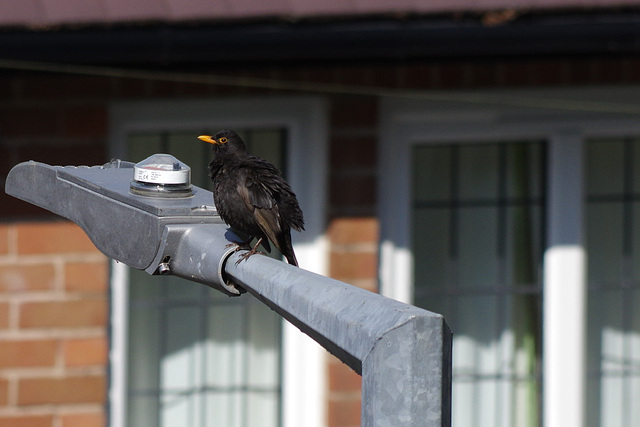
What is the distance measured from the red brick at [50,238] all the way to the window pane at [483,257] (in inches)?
69.3

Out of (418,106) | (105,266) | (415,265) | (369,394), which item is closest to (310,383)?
(415,265)

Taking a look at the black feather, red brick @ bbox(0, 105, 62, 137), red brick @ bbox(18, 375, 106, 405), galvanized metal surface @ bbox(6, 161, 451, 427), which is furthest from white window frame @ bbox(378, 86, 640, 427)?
galvanized metal surface @ bbox(6, 161, 451, 427)

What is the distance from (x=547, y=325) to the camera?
5.57 meters

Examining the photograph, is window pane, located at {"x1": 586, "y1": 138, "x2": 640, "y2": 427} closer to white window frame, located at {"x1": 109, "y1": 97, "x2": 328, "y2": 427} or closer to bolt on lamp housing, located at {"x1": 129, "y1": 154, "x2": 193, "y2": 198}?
white window frame, located at {"x1": 109, "y1": 97, "x2": 328, "y2": 427}

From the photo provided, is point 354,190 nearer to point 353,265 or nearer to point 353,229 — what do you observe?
point 353,229

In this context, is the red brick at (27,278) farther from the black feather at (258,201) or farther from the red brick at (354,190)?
the black feather at (258,201)

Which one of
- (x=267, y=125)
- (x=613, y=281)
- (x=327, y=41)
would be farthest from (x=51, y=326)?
(x=613, y=281)

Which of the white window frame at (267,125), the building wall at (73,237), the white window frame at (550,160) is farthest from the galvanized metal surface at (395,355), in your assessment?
the white window frame at (550,160)

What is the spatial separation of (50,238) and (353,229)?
59.0 inches

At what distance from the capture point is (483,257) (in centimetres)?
564

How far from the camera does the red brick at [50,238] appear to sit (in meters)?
5.01

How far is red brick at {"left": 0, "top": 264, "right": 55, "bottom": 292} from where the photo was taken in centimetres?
501

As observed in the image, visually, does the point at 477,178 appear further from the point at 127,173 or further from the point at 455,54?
the point at 127,173

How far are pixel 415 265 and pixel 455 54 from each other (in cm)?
134
